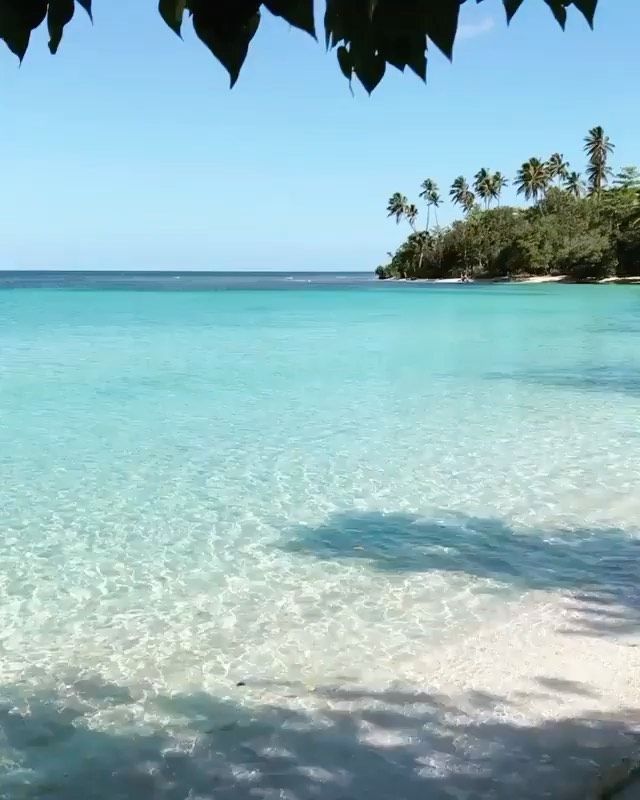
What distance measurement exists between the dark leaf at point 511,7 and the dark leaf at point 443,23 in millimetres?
74

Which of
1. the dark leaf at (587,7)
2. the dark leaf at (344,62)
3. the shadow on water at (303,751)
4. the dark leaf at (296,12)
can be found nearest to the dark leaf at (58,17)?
the dark leaf at (296,12)

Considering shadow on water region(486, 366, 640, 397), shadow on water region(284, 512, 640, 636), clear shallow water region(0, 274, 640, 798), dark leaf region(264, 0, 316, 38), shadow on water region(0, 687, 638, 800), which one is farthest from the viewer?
shadow on water region(486, 366, 640, 397)

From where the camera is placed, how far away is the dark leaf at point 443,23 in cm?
121

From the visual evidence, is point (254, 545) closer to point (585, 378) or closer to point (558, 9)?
point (558, 9)

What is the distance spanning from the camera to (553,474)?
28.3 feet

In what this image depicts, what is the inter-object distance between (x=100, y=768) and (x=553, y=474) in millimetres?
6147

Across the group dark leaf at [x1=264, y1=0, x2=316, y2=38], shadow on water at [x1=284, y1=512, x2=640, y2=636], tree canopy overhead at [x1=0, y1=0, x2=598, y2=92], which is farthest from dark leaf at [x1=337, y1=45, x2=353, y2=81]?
shadow on water at [x1=284, y1=512, x2=640, y2=636]

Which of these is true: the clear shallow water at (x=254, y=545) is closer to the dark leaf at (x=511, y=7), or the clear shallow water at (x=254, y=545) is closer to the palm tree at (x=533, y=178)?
the dark leaf at (x=511, y=7)

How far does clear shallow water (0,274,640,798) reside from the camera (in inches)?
151

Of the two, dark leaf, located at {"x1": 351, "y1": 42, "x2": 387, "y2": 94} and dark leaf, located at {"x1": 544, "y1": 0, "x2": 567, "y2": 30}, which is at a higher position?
dark leaf, located at {"x1": 544, "y1": 0, "x2": 567, "y2": 30}

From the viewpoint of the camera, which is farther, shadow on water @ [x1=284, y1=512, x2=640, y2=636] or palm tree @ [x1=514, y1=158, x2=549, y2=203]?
palm tree @ [x1=514, y1=158, x2=549, y2=203]

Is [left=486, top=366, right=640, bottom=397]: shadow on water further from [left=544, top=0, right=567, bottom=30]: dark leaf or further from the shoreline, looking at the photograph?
the shoreline

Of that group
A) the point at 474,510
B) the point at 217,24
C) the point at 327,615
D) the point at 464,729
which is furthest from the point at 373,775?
the point at 474,510

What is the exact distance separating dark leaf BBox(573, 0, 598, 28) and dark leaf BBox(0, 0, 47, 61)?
2.61 feet
